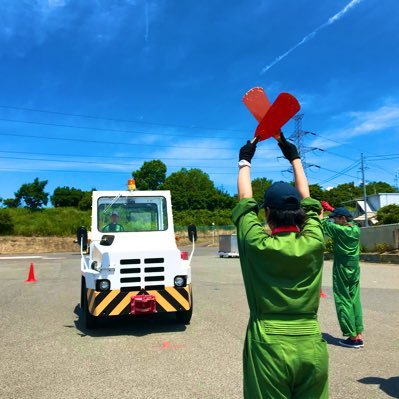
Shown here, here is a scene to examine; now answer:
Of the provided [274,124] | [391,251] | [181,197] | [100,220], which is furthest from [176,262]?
[181,197]

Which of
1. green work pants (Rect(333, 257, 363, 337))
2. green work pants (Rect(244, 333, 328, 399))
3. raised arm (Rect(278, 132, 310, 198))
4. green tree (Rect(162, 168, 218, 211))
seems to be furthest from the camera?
green tree (Rect(162, 168, 218, 211))

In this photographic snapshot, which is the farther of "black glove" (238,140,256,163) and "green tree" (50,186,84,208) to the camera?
"green tree" (50,186,84,208)

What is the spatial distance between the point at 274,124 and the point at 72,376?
4.12 m

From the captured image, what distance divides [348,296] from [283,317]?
4518mm

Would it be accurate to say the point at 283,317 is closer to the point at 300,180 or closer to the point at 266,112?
the point at 300,180

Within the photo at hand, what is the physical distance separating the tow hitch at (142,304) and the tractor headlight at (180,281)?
19.9 inches

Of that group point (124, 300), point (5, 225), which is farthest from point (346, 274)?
point (5, 225)

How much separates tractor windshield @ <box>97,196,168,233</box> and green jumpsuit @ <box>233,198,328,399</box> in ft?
20.7

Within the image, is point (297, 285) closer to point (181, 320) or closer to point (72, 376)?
point (72, 376)

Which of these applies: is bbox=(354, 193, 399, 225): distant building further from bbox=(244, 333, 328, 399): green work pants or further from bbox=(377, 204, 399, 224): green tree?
bbox=(244, 333, 328, 399): green work pants

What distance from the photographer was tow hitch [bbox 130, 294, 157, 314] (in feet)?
23.3

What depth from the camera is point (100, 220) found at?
8.67 m

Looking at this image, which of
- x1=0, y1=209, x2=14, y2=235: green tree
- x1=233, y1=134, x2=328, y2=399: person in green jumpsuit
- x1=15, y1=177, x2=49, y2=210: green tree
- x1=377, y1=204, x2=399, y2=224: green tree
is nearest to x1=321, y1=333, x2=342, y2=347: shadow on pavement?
x1=233, y1=134, x2=328, y2=399: person in green jumpsuit

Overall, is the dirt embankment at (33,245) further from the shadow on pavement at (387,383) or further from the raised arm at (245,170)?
the raised arm at (245,170)
